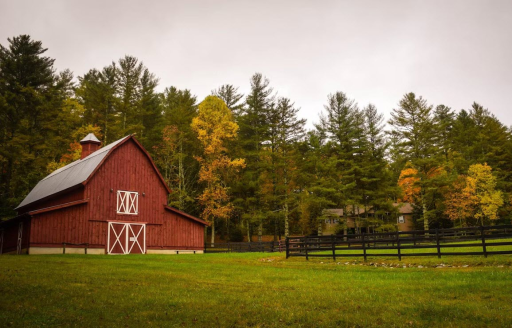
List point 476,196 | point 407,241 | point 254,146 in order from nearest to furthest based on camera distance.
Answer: point 407,241
point 476,196
point 254,146

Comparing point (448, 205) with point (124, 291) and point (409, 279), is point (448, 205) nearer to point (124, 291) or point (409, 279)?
point (409, 279)

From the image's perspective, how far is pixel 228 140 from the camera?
4353cm

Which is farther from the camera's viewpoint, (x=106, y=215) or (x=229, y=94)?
(x=229, y=94)

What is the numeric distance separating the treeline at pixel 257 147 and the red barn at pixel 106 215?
6.69 meters

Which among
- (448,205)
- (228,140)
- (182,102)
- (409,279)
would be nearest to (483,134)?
(448,205)

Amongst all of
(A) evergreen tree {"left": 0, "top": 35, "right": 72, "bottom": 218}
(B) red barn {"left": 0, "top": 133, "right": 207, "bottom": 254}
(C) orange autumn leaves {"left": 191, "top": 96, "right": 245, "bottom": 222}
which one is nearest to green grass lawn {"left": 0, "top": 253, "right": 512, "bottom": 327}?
(B) red barn {"left": 0, "top": 133, "right": 207, "bottom": 254}

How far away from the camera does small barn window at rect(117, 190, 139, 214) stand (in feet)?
92.4

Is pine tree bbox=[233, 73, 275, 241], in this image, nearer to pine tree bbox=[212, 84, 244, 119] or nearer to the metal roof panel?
pine tree bbox=[212, 84, 244, 119]

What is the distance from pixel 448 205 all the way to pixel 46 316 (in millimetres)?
47248

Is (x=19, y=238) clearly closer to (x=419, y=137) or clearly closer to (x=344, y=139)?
(x=344, y=139)

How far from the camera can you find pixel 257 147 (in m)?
43.7

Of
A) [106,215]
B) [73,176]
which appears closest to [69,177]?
[73,176]

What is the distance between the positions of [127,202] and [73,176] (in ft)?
16.6

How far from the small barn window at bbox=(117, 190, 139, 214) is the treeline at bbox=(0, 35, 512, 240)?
9.43m
